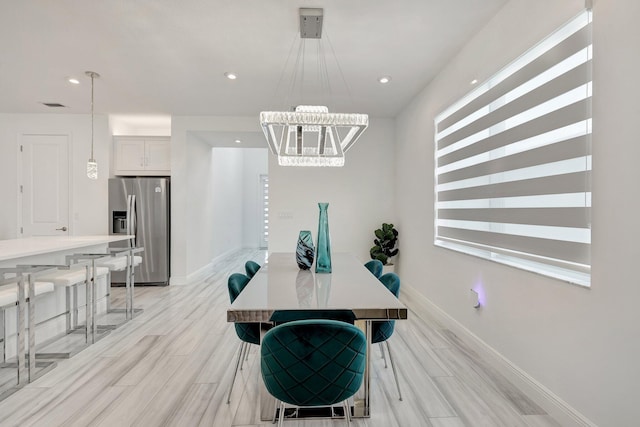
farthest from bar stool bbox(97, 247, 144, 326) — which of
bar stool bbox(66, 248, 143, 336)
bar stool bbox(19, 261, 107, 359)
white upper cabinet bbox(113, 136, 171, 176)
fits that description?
white upper cabinet bbox(113, 136, 171, 176)

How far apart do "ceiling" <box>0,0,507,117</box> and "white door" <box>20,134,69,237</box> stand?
2.70 feet

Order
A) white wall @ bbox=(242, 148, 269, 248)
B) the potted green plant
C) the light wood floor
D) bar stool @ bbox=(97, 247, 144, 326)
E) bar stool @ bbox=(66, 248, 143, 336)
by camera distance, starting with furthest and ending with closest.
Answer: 1. white wall @ bbox=(242, 148, 269, 248)
2. the potted green plant
3. bar stool @ bbox=(97, 247, 144, 326)
4. bar stool @ bbox=(66, 248, 143, 336)
5. the light wood floor

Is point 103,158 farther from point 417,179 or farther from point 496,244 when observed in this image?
point 496,244

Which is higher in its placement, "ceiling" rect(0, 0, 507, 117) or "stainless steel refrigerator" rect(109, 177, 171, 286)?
"ceiling" rect(0, 0, 507, 117)

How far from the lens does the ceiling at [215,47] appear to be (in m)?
2.70

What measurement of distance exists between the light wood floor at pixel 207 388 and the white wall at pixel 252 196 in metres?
7.87

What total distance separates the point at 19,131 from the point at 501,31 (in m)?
6.85

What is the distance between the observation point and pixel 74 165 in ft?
18.9

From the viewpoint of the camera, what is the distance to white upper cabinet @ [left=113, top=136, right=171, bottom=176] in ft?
19.4

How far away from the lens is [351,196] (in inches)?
238

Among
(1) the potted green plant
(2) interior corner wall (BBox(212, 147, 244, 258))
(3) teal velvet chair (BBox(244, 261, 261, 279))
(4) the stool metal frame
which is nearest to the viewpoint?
(4) the stool metal frame

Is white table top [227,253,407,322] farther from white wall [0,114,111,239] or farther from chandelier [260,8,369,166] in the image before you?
white wall [0,114,111,239]

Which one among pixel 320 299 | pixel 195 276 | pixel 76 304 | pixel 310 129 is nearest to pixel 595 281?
pixel 320 299

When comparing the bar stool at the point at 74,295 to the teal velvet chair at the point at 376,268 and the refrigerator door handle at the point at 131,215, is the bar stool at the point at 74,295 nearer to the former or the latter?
the refrigerator door handle at the point at 131,215
